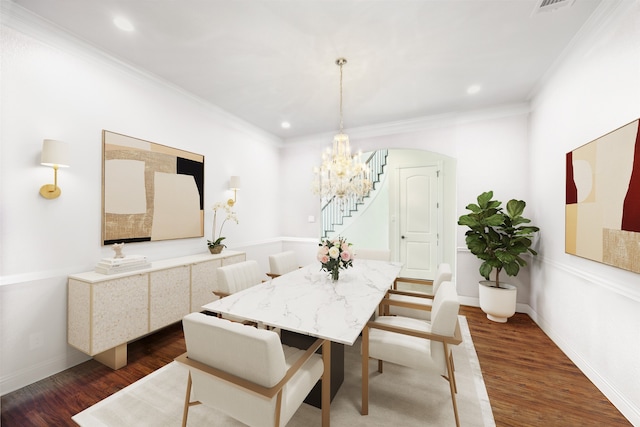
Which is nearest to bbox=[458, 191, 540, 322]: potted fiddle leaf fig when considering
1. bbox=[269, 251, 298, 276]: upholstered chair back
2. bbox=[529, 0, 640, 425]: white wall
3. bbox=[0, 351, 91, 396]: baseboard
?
bbox=[529, 0, 640, 425]: white wall

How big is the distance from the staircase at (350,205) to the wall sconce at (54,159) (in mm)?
4783

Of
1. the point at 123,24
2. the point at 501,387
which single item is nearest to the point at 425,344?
the point at 501,387

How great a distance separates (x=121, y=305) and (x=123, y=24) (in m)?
2.47

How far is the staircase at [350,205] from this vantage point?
6391 millimetres

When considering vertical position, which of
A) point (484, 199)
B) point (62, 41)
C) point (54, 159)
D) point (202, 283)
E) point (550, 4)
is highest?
point (550, 4)

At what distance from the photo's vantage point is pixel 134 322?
2.38 metres

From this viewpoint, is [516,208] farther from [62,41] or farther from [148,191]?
[62,41]

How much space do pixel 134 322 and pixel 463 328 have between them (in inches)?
145

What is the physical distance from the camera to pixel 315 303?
6.15 ft

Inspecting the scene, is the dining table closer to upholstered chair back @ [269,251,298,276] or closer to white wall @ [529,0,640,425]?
upholstered chair back @ [269,251,298,276]

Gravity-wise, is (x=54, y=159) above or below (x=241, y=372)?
above

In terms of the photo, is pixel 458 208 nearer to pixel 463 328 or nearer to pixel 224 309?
pixel 463 328

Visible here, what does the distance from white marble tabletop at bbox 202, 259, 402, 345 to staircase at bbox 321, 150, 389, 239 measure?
3.79m

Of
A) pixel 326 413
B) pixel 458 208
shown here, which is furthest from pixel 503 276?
pixel 326 413
